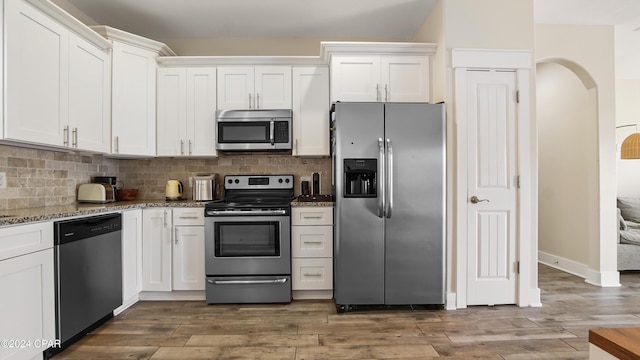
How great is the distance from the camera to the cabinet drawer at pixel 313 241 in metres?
3.11

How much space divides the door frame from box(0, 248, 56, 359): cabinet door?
2909mm

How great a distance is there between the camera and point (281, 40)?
152 inches

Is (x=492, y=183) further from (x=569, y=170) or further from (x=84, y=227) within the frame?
(x=84, y=227)

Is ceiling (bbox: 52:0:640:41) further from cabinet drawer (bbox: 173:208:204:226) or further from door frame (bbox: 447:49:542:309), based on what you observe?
cabinet drawer (bbox: 173:208:204:226)

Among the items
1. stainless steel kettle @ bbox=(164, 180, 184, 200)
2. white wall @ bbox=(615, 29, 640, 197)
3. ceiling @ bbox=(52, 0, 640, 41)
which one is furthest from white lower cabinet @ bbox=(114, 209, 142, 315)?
white wall @ bbox=(615, 29, 640, 197)

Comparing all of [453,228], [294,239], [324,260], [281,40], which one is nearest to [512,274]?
[453,228]

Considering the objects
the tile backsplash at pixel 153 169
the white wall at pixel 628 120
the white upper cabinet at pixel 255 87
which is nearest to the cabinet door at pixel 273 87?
the white upper cabinet at pixel 255 87

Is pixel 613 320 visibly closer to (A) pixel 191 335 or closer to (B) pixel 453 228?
(B) pixel 453 228

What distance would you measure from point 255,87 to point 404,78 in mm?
1493

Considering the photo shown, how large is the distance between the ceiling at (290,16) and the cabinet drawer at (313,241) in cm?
209

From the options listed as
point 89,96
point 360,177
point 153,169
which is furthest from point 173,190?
point 360,177

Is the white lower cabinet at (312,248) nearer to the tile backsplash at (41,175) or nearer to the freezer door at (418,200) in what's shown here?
the freezer door at (418,200)

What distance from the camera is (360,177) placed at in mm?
2932

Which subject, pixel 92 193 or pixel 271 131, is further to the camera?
pixel 271 131
